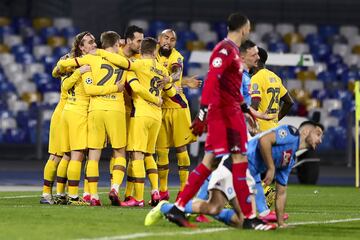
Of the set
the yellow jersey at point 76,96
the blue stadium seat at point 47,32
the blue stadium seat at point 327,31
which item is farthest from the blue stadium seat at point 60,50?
the yellow jersey at point 76,96

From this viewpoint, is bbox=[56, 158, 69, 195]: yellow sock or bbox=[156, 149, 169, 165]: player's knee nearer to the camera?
bbox=[56, 158, 69, 195]: yellow sock

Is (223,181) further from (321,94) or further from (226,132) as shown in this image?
(321,94)

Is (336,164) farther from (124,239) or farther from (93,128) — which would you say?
(124,239)

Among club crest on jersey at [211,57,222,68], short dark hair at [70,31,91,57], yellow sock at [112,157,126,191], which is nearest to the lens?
club crest on jersey at [211,57,222,68]

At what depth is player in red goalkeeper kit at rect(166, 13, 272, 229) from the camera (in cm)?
1197

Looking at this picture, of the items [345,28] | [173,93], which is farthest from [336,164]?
[173,93]

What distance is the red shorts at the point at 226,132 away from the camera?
1195cm

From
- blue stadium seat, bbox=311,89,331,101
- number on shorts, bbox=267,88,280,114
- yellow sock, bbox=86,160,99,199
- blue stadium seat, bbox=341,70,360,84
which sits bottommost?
yellow sock, bbox=86,160,99,199

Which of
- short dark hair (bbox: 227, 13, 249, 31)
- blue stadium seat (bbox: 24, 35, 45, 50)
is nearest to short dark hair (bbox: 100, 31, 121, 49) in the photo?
short dark hair (bbox: 227, 13, 249, 31)

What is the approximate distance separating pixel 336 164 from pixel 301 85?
12.3 ft

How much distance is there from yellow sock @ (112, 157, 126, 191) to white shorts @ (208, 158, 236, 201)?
3770 mm

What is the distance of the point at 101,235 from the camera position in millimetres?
10953

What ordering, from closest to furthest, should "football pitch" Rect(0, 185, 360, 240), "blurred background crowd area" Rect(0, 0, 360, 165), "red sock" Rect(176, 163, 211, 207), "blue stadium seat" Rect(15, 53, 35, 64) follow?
"football pitch" Rect(0, 185, 360, 240), "red sock" Rect(176, 163, 211, 207), "blurred background crowd area" Rect(0, 0, 360, 165), "blue stadium seat" Rect(15, 53, 35, 64)

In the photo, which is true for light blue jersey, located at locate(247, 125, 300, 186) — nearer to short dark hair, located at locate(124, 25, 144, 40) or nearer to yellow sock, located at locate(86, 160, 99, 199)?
yellow sock, located at locate(86, 160, 99, 199)
